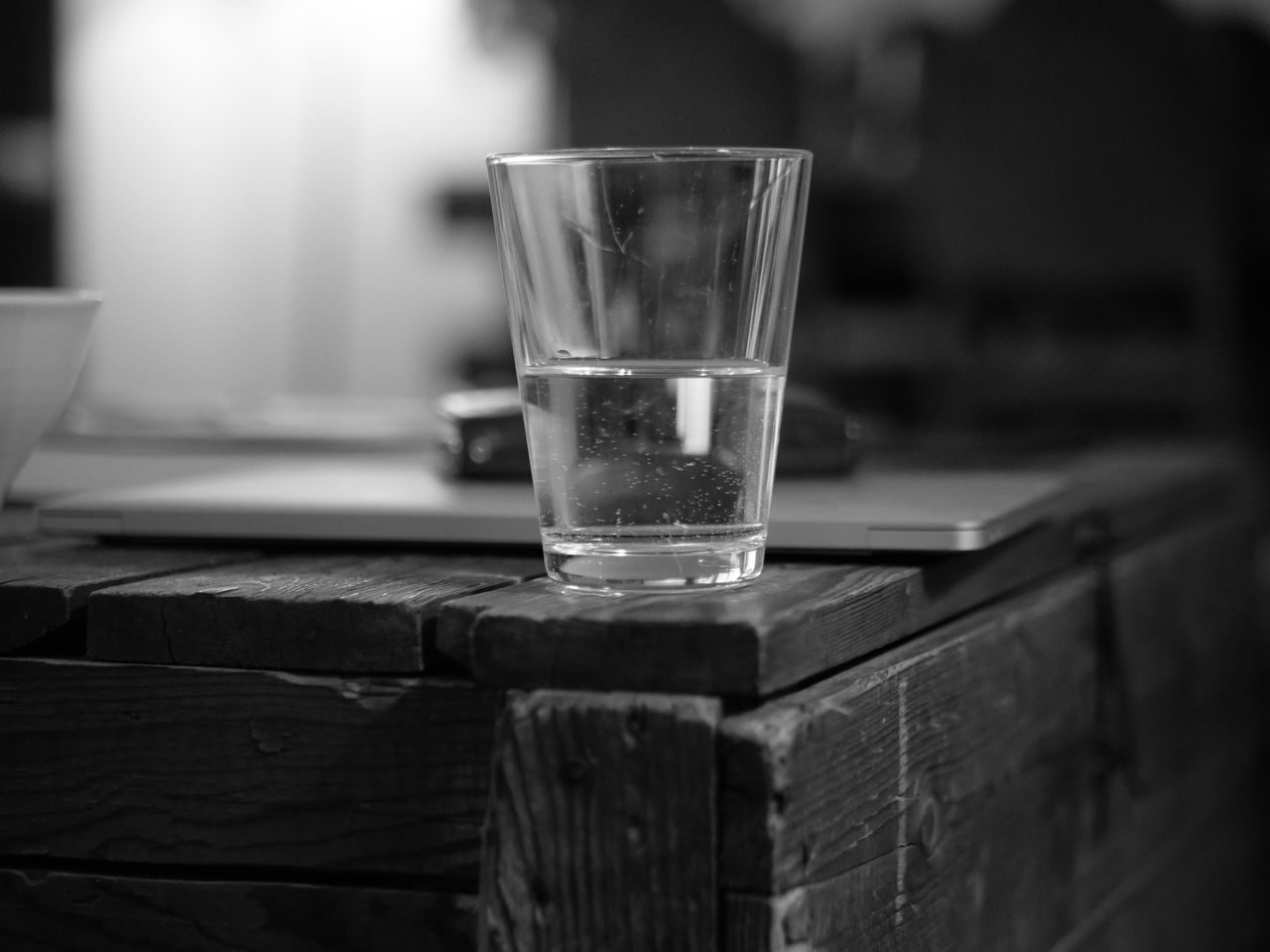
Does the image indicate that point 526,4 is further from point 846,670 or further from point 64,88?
point 846,670

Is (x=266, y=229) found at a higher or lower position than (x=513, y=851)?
higher

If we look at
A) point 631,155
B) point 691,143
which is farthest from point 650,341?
point 691,143

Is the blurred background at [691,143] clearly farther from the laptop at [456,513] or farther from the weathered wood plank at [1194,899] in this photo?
the laptop at [456,513]

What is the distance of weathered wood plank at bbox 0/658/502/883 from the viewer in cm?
51

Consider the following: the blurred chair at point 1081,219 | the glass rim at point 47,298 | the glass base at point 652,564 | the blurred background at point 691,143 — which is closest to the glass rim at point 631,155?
the glass base at point 652,564

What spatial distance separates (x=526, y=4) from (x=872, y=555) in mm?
3463

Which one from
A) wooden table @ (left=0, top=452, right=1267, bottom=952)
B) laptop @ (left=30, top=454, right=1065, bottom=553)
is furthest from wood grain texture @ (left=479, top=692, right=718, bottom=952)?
laptop @ (left=30, top=454, right=1065, bottom=553)

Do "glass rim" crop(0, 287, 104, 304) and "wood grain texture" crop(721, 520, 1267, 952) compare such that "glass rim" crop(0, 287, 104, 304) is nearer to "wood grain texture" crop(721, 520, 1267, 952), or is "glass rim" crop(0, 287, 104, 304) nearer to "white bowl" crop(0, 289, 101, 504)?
"white bowl" crop(0, 289, 101, 504)

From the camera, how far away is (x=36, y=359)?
62 cm

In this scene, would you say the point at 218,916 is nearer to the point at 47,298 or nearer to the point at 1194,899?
the point at 47,298

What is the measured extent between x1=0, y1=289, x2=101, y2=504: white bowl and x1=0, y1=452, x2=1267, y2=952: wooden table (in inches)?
1.9

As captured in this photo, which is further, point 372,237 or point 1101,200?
point 372,237

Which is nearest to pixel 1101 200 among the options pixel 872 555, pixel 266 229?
pixel 266 229

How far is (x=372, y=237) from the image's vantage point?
4.18 m
